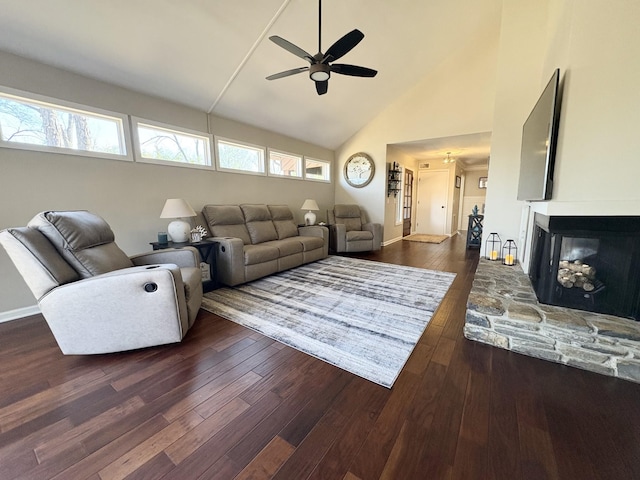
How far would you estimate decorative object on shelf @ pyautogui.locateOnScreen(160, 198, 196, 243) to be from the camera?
3.00m

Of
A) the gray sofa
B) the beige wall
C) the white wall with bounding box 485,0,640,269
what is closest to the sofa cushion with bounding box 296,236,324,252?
the gray sofa

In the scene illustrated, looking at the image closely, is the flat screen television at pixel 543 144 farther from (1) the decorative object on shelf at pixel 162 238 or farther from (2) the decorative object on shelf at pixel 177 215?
(1) the decorative object on shelf at pixel 162 238

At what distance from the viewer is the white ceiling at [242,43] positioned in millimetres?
2268

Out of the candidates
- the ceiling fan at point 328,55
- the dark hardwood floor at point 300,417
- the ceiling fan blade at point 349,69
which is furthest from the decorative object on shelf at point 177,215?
the ceiling fan blade at point 349,69

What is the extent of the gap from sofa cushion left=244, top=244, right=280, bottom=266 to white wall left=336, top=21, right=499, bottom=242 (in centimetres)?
314

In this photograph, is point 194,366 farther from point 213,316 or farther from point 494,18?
point 494,18

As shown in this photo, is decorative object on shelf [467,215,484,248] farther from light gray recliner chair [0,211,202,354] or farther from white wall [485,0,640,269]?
light gray recliner chair [0,211,202,354]

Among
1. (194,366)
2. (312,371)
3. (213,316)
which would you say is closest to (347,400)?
(312,371)

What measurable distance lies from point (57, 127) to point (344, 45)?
297 cm

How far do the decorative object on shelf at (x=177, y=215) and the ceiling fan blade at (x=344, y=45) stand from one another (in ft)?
7.26

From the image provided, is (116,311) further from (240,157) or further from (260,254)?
(240,157)

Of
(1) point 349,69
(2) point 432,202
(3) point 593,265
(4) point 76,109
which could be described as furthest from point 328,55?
(2) point 432,202

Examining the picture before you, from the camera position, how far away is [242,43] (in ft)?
9.89

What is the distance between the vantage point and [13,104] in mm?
2375
